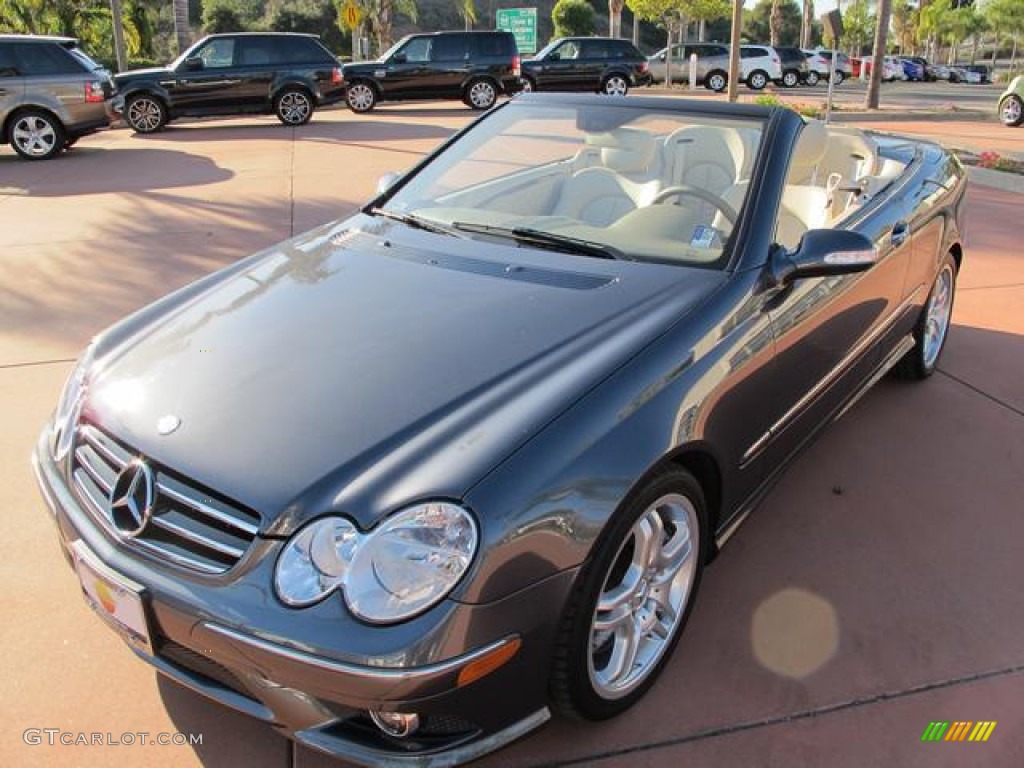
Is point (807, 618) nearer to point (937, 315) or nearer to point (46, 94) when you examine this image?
point (937, 315)

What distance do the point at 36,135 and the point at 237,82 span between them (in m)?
4.51

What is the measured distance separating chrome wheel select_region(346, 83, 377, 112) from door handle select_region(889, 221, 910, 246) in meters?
16.5

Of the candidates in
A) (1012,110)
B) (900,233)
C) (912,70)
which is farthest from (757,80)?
(900,233)

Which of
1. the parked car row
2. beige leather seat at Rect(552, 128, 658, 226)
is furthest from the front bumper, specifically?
the parked car row

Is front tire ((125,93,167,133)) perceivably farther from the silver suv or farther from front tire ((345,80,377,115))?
front tire ((345,80,377,115))

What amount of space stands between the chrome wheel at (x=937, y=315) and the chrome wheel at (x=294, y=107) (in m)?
13.8

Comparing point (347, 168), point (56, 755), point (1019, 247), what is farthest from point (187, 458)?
point (347, 168)

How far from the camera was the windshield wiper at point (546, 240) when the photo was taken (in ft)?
9.63

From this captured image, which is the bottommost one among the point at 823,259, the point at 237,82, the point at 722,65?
the point at 823,259

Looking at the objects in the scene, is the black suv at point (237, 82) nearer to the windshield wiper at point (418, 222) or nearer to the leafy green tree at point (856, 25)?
the windshield wiper at point (418, 222)

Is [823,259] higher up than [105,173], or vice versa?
[823,259]

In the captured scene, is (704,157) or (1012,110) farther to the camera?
(1012,110)

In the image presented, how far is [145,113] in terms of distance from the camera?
15.1 metres

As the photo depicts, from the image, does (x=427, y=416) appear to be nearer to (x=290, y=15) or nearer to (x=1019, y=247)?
(x=1019, y=247)
